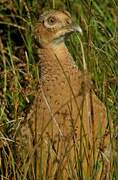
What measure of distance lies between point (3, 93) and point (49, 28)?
2.04ft

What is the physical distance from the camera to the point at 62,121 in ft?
15.4

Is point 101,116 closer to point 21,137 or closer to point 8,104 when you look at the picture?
point 21,137

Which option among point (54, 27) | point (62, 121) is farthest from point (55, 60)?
point (62, 121)

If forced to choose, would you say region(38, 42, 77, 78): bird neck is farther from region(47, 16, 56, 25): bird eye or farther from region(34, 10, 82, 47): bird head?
region(47, 16, 56, 25): bird eye

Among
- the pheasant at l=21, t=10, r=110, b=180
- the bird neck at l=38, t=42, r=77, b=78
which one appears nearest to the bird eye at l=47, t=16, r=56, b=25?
the pheasant at l=21, t=10, r=110, b=180

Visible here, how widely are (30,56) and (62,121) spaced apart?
5.18 ft

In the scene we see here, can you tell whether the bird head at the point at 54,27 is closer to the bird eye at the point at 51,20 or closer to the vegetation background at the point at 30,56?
the bird eye at the point at 51,20

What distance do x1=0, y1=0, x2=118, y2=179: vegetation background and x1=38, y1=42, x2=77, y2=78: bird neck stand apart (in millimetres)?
85

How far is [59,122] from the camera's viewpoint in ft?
15.4

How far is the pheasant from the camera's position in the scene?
4324 millimetres

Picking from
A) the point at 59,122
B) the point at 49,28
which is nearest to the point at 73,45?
the point at 49,28

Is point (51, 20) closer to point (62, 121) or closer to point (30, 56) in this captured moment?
point (30, 56)

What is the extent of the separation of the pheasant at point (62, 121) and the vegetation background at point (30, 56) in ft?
0.31

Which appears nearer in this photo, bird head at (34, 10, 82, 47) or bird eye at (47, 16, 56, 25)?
bird head at (34, 10, 82, 47)
